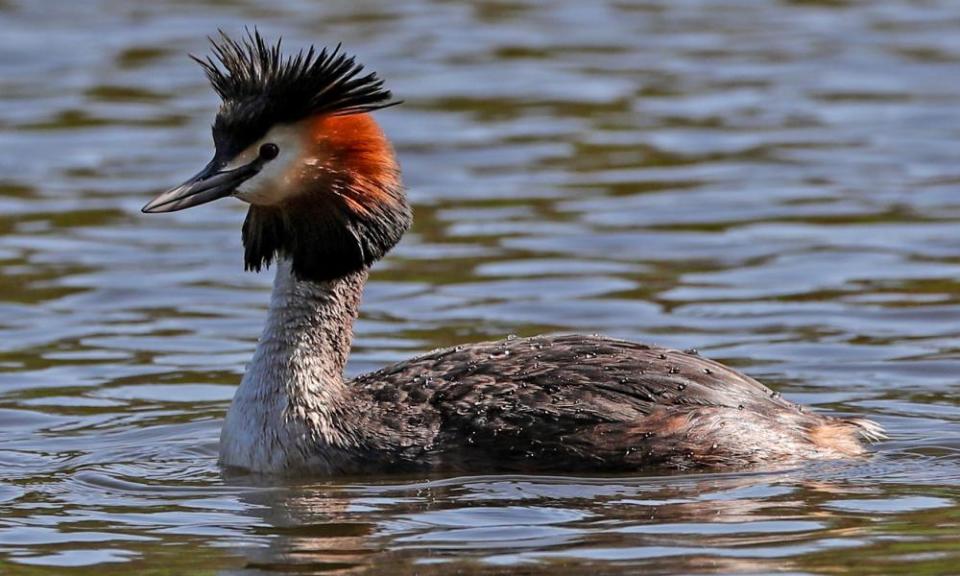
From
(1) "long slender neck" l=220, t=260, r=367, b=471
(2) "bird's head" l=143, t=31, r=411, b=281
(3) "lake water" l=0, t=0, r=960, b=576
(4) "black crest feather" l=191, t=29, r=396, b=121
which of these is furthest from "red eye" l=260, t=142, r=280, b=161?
(3) "lake water" l=0, t=0, r=960, b=576

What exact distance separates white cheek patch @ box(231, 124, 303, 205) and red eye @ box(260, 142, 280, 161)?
1 cm

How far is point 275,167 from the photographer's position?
1038 cm

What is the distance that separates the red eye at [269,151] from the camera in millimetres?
10406

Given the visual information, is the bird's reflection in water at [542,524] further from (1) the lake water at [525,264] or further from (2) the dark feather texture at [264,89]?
(2) the dark feather texture at [264,89]

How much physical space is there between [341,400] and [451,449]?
0.64m

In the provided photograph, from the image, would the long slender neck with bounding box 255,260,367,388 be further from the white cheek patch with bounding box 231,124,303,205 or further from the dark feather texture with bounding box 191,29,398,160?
the dark feather texture with bounding box 191,29,398,160

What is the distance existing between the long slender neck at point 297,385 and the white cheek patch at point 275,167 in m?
0.44

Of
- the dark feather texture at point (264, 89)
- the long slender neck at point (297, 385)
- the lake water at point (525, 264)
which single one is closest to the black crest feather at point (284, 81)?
the dark feather texture at point (264, 89)

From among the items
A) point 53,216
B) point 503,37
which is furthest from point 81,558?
point 503,37

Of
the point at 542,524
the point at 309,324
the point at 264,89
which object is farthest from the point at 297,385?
the point at 542,524

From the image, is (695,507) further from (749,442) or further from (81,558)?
(81,558)

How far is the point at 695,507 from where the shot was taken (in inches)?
371

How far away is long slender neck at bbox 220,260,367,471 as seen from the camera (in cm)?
1028

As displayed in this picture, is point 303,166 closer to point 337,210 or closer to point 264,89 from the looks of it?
point 337,210
